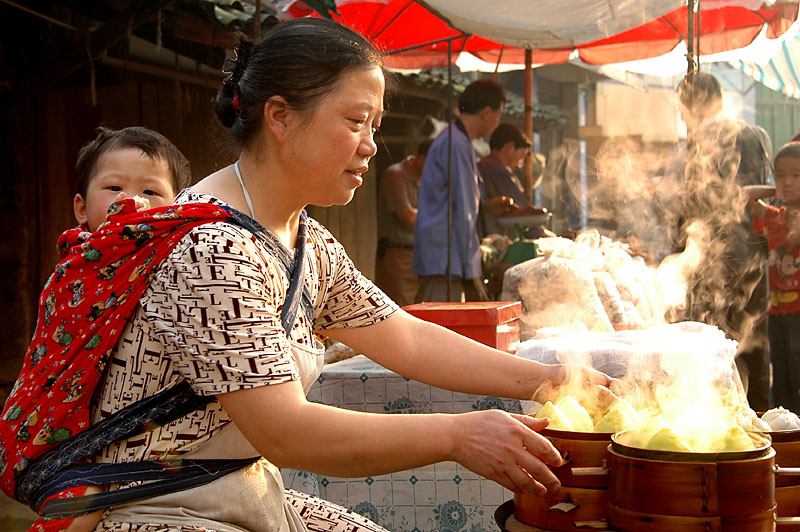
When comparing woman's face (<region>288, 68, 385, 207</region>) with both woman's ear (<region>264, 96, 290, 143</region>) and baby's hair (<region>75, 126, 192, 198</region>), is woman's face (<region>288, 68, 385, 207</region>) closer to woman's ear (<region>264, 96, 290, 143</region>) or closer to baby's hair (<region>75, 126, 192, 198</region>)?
woman's ear (<region>264, 96, 290, 143</region>)

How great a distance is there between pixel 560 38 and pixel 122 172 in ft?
13.9

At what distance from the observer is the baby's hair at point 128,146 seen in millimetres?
2322

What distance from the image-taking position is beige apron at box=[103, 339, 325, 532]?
1604 mm

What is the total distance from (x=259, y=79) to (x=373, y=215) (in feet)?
26.1

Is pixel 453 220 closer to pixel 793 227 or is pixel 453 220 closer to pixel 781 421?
pixel 793 227

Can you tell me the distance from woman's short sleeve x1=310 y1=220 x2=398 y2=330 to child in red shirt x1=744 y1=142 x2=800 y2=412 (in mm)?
3533

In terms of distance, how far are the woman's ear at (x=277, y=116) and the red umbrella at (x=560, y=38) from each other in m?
4.12

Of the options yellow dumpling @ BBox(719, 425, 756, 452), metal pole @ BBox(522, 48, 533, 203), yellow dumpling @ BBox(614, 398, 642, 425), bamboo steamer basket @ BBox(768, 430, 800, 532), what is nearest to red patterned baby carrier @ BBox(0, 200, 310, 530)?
yellow dumpling @ BBox(614, 398, 642, 425)

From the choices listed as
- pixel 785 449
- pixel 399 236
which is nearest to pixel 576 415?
pixel 785 449

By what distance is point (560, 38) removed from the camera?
5.71m

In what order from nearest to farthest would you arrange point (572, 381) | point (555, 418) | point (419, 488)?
point (555, 418)
point (572, 381)
point (419, 488)

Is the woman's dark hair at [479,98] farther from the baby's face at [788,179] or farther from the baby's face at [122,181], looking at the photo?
the baby's face at [122,181]

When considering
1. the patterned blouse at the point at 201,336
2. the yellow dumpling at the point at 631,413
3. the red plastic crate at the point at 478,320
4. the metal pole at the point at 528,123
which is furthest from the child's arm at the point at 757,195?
the patterned blouse at the point at 201,336

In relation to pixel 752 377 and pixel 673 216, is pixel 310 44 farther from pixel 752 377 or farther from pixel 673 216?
pixel 752 377
